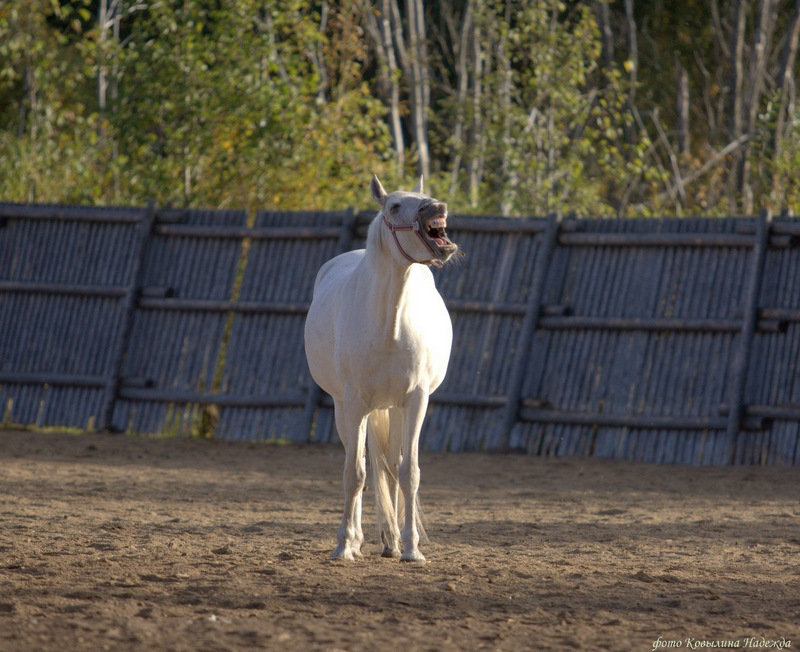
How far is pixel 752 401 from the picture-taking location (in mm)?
10477

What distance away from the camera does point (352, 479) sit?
609cm

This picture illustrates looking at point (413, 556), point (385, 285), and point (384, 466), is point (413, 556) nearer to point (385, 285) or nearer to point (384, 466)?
point (384, 466)

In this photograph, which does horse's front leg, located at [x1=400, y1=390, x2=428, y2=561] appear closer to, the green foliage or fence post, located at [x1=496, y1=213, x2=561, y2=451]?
fence post, located at [x1=496, y1=213, x2=561, y2=451]

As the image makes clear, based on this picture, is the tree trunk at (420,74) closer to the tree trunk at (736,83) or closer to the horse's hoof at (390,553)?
the tree trunk at (736,83)

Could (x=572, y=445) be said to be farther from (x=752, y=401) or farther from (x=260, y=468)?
(x=260, y=468)

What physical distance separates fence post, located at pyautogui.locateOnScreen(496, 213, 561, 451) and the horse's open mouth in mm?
5889

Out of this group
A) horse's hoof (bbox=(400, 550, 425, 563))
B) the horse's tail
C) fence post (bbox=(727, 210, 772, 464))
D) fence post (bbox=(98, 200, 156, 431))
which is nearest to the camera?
horse's hoof (bbox=(400, 550, 425, 563))

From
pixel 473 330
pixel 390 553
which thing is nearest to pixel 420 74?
pixel 473 330

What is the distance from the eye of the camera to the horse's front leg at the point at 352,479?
19.5 feet

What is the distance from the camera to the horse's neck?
5.70 meters

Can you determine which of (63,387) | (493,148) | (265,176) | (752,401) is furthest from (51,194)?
(752,401)

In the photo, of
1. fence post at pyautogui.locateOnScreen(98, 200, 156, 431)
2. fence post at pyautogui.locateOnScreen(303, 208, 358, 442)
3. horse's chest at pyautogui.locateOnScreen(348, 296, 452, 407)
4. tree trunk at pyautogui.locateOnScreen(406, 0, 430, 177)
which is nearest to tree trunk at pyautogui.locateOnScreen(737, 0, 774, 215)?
tree trunk at pyautogui.locateOnScreen(406, 0, 430, 177)

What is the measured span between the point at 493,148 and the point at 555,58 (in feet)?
5.08

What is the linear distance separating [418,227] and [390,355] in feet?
2.41
